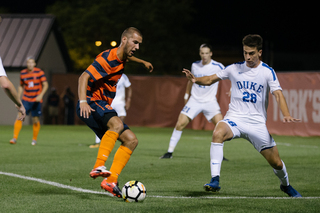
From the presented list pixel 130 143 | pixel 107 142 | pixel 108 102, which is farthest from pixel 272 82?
pixel 107 142

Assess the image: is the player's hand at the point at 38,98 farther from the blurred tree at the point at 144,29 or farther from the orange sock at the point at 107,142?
the blurred tree at the point at 144,29

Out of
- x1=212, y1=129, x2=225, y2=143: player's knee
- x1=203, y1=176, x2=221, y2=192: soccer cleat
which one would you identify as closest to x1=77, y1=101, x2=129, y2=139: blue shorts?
x1=212, y1=129, x2=225, y2=143: player's knee

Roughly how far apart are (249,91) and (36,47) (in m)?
21.8

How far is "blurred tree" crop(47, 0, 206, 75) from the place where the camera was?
4841cm

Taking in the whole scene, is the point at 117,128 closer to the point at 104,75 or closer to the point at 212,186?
the point at 104,75

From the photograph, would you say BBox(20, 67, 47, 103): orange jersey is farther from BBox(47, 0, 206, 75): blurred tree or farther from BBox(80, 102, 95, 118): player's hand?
BBox(47, 0, 206, 75): blurred tree

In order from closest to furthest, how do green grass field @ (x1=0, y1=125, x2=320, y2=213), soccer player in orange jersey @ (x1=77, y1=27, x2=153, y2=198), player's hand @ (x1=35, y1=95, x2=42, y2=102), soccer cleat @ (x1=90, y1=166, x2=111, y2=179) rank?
1. green grass field @ (x1=0, y1=125, x2=320, y2=213)
2. soccer cleat @ (x1=90, y1=166, x2=111, y2=179)
3. soccer player in orange jersey @ (x1=77, y1=27, x2=153, y2=198)
4. player's hand @ (x1=35, y1=95, x2=42, y2=102)

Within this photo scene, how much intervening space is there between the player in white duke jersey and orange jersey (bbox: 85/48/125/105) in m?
1.46

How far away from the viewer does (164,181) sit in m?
7.88

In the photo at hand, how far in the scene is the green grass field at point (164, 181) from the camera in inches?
228

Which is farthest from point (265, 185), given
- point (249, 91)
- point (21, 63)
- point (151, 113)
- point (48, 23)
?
point (48, 23)

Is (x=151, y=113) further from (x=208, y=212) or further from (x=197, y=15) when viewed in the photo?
(x=197, y=15)

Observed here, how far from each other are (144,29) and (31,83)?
115 feet

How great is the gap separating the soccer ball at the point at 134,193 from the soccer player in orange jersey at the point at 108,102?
0.62 feet
